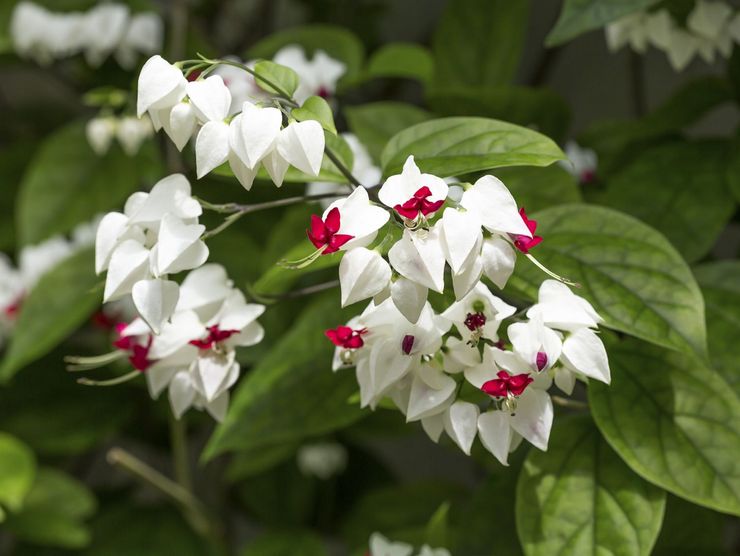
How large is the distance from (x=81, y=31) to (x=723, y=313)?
35.2 inches

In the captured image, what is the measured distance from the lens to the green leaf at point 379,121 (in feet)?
3.15

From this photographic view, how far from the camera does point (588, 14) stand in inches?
31.0

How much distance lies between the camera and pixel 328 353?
2.75ft

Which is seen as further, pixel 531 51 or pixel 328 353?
pixel 531 51

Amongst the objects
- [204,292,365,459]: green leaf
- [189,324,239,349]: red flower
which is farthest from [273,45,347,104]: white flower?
[189,324,239,349]: red flower

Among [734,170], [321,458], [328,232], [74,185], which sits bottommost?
[321,458]

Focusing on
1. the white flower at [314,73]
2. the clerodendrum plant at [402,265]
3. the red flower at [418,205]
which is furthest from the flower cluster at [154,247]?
the white flower at [314,73]

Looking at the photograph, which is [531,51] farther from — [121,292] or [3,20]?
[121,292]

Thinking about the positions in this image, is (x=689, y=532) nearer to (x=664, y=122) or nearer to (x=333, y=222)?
(x=664, y=122)

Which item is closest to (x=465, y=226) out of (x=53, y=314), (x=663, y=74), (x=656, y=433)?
(x=656, y=433)

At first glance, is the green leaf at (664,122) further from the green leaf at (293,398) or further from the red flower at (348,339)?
the red flower at (348,339)

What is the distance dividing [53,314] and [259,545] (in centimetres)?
41

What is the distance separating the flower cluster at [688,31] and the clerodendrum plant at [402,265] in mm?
460

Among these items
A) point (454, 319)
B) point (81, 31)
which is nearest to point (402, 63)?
point (81, 31)
